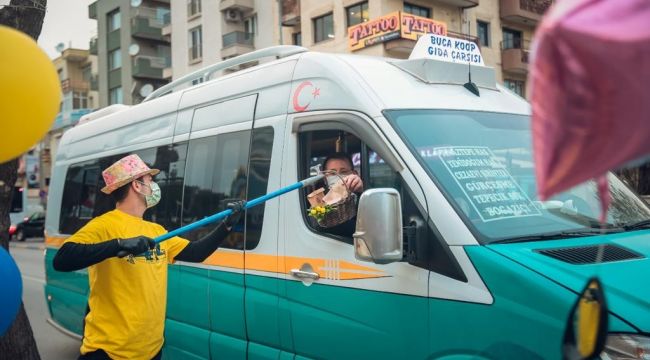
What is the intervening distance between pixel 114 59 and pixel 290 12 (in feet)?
60.7

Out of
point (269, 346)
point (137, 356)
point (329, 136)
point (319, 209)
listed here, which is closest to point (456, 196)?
point (319, 209)

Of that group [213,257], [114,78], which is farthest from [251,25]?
[213,257]

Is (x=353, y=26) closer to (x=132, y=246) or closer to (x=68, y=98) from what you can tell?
(x=132, y=246)

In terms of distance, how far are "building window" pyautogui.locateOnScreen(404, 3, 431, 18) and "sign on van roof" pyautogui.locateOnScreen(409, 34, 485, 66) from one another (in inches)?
828

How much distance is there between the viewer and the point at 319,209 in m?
3.43

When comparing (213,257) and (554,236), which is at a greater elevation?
(554,236)

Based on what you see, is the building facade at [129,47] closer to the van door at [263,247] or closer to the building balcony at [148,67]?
the building balcony at [148,67]

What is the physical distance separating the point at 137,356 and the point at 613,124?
299cm

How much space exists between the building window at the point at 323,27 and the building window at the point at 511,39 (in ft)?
28.2

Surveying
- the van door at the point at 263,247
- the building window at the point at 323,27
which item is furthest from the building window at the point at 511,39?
the van door at the point at 263,247

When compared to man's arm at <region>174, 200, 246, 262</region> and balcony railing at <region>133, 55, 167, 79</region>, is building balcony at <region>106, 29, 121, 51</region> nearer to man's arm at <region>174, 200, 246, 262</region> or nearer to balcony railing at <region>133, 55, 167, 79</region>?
balcony railing at <region>133, 55, 167, 79</region>

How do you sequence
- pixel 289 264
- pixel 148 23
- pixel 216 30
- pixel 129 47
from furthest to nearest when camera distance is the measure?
pixel 129 47 < pixel 148 23 < pixel 216 30 < pixel 289 264

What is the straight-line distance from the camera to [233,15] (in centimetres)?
3036

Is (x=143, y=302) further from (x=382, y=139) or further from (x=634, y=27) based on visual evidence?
(x=634, y=27)
